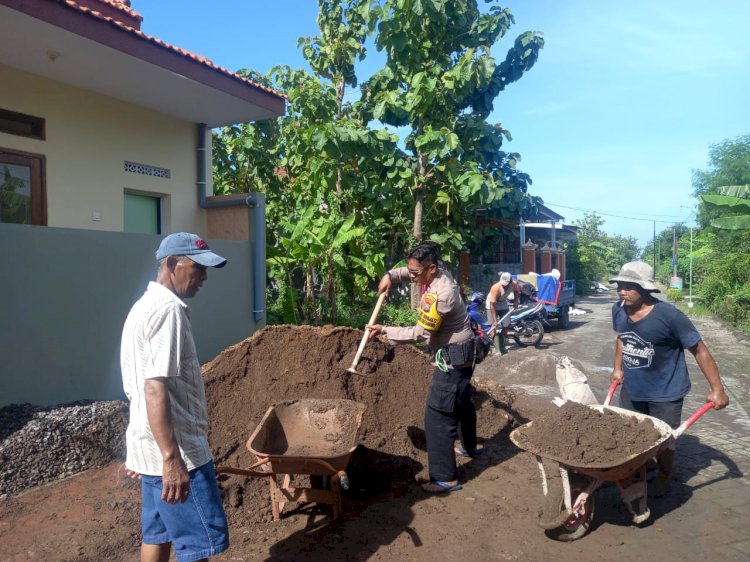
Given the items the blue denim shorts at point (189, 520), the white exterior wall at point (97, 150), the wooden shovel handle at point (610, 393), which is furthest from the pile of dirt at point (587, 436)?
the white exterior wall at point (97, 150)

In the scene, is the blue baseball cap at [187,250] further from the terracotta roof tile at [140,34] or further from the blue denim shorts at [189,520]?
the terracotta roof tile at [140,34]

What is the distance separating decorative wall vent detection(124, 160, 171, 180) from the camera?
830 cm

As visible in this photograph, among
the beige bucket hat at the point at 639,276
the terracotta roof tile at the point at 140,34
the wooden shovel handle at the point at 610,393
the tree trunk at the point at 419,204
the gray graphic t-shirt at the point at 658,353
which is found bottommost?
the wooden shovel handle at the point at 610,393

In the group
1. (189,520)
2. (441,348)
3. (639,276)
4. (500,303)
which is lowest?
(189,520)

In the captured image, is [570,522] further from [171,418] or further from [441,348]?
[171,418]

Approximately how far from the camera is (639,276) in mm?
4301

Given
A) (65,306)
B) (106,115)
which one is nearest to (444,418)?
(65,306)

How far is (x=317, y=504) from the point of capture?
4.28 meters

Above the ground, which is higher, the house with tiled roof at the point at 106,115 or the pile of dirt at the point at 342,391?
the house with tiled roof at the point at 106,115

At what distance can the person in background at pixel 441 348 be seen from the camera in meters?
4.49

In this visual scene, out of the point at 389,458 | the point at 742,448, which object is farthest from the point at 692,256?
the point at 389,458

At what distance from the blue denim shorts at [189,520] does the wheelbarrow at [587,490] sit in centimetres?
210

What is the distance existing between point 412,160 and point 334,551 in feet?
27.1

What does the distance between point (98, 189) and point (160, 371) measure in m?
6.28
